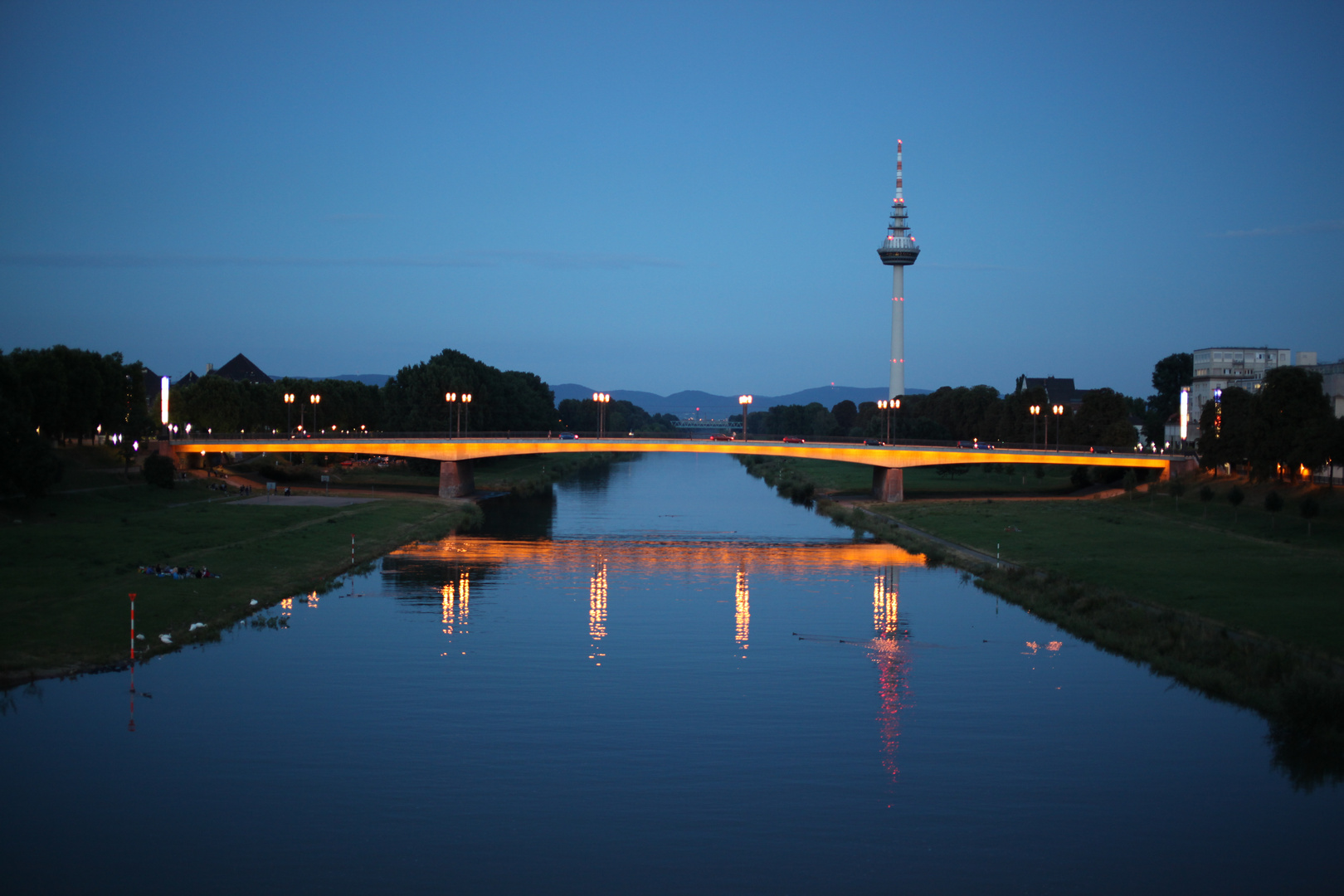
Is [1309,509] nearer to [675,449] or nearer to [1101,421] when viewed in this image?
[675,449]

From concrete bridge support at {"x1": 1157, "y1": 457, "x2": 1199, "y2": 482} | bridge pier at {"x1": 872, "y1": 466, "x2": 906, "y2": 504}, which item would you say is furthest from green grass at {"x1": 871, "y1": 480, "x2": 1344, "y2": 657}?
concrete bridge support at {"x1": 1157, "y1": 457, "x2": 1199, "y2": 482}

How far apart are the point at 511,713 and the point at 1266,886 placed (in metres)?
14.9

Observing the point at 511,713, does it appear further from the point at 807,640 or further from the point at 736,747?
the point at 807,640

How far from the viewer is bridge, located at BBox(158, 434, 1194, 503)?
89438 mm

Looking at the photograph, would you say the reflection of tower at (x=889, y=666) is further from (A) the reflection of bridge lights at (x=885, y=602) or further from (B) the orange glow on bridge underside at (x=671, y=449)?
(B) the orange glow on bridge underside at (x=671, y=449)

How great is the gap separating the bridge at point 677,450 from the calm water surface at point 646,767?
51.7 meters

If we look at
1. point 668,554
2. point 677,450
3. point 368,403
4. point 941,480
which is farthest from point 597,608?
point 368,403

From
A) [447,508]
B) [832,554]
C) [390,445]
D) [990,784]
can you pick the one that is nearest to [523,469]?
[390,445]

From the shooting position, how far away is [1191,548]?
52875mm

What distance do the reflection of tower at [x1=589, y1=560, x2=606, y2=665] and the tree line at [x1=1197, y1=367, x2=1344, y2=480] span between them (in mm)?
41415

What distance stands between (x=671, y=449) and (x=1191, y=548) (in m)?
42.2

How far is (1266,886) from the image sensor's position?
17297 mm

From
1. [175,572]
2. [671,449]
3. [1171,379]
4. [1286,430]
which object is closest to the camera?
[175,572]

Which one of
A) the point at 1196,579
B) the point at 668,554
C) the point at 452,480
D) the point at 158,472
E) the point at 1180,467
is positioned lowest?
the point at 668,554
